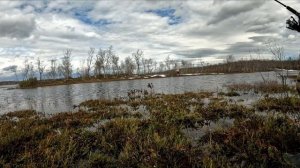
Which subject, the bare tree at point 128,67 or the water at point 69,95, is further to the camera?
the bare tree at point 128,67

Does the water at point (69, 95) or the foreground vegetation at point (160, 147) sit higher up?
the foreground vegetation at point (160, 147)

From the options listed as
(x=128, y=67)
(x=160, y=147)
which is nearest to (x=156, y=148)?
(x=160, y=147)

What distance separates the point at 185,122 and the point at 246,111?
3470 millimetres

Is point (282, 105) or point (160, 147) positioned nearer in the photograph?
point (160, 147)

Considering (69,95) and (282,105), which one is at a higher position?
(282,105)

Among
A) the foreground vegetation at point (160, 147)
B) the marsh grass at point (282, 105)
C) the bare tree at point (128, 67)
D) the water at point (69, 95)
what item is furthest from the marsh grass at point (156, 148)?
the bare tree at point (128, 67)

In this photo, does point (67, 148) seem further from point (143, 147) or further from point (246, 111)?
point (246, 111)

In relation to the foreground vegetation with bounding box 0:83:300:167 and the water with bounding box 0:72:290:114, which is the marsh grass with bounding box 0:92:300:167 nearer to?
the foreground vegetation with bounding box 0:83:300:167

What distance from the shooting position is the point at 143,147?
786cm

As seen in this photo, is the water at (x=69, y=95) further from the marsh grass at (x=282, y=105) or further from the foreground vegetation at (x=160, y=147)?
the marsh grass at (x=282, y=105)

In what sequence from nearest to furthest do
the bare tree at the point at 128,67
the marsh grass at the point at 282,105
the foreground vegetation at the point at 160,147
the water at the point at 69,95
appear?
the foreground vegetation at the point at 160,147 < the marsh grass at the point at 282,105 < the water at the point at 69,95 < the bare tree at the point at 128,67

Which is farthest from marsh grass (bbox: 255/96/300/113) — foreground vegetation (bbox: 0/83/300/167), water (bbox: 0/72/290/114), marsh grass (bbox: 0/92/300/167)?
water (bbox: 0/72/290/114)

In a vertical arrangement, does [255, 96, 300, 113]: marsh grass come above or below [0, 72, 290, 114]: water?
above

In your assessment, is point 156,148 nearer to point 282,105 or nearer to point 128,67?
point 282,105
